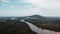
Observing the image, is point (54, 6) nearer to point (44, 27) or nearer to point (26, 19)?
point (44, 27)

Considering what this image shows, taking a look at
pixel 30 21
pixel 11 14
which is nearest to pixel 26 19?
pixel 30 21

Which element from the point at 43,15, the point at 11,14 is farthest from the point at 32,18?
the point at 11,14

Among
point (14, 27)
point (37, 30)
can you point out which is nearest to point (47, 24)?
point (37, 30)

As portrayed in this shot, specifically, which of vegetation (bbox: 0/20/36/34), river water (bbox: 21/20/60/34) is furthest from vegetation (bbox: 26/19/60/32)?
vegetation (bbox: 0/20/36/34)

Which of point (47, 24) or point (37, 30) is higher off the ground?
point (47, 24)

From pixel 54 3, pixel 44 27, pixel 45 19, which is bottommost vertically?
pixel 44 27

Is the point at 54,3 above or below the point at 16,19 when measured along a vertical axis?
above

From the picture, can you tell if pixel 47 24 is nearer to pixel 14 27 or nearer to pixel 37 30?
pixel 37 30

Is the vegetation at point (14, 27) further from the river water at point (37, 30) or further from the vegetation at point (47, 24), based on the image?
the vegetation at point (47, 24)

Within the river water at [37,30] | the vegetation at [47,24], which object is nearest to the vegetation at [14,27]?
the river water at [37,30]

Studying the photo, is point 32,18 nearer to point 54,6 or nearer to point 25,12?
point 25,12

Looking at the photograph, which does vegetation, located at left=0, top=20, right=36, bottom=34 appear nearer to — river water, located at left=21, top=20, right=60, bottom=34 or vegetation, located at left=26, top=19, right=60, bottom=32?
river water, located at left=21, top=20, right=60, bottom=34
